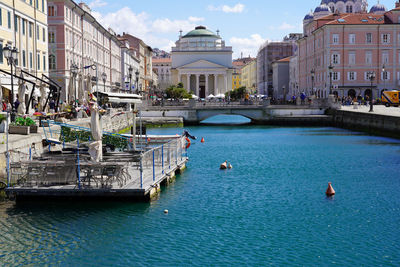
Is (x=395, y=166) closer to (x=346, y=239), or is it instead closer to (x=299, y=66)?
(x=346, y=239)

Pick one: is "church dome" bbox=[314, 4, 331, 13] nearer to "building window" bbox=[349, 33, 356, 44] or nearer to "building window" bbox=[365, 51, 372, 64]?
"building window" bbox=[349, 33, 356, 44]

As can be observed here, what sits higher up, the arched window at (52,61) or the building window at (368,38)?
the building window at (368,38)

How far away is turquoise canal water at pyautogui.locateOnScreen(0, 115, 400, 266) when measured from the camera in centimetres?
1398

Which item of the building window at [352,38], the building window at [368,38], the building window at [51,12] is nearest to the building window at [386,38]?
the building window at [368,38]

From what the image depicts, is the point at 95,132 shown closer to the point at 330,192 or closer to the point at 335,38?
the point at 330,192

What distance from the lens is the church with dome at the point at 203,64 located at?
15925 centimetres

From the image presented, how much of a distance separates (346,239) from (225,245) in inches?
143

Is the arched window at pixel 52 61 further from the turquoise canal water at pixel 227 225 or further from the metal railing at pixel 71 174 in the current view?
the metal railing at pixel 71 174

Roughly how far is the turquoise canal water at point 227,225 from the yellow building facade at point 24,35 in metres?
25.0

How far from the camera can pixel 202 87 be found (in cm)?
17125

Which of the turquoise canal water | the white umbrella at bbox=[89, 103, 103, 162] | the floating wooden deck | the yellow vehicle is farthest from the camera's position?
the yellow vehicle

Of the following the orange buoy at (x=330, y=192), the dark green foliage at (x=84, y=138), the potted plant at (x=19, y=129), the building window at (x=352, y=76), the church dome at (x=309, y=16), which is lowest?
the orange buoy at (x=330, y=192)

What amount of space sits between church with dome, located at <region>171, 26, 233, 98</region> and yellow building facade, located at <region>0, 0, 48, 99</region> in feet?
345

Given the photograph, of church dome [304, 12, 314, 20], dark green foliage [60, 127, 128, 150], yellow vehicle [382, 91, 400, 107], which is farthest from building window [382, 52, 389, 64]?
dark green foliage [60, 127, 128, 150]
